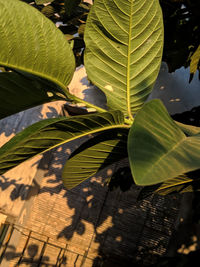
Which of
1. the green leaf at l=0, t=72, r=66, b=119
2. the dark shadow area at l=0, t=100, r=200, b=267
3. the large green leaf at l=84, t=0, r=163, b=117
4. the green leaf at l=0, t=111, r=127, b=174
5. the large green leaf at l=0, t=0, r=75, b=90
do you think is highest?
the large green leaf at l=84, t=0, r=163, b=117

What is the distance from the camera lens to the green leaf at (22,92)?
0.48m

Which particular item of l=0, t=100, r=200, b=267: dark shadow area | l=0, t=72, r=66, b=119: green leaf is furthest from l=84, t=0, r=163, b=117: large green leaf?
l=0, t=100, r=200, b=267: dark shadow area

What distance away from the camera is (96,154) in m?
0.68

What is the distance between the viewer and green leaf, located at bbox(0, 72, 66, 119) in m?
0.48

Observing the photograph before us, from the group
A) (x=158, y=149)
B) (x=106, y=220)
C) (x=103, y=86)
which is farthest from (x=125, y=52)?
(x=106, y=220)

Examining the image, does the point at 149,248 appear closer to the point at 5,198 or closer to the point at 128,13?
the point at 5,198

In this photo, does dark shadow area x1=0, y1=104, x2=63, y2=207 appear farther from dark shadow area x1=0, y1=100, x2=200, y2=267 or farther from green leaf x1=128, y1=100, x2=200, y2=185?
green leaf x1=128, y1=100, x2=200, y2=185

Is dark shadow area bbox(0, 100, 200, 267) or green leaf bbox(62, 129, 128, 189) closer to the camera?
green leaf bbox(62, 129, 128, 189)

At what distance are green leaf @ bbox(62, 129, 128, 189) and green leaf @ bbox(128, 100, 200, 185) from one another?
0.25 meters

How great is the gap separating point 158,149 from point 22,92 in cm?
29

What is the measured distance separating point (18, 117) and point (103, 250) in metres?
1.74

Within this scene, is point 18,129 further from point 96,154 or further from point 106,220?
point 96,154

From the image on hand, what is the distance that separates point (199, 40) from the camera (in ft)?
5.28

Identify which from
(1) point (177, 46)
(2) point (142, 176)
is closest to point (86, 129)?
(2) point (142, 176)
